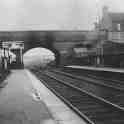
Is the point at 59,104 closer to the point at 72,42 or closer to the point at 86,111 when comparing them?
the point at 86,111

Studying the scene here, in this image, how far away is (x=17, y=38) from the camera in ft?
156

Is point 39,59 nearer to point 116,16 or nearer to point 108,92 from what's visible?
point 116,16

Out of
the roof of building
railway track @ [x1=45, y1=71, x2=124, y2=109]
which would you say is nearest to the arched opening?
the roof of building

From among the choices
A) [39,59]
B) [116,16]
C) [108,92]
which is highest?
[116,16]

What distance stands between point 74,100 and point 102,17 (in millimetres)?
51053

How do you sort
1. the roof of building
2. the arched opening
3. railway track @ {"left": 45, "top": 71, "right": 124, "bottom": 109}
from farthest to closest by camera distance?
the arched opening < the roof of building < railway track @ {"left": 45, "top": 71, "right": 124, "bottom": 109}

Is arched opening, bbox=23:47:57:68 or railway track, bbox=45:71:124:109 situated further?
arched opening, bbox=23:47:57:68

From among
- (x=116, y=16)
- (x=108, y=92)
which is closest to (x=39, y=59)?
(x=116, y=16)

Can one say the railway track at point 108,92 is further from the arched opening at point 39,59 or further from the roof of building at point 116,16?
the roof of building at point 116,16

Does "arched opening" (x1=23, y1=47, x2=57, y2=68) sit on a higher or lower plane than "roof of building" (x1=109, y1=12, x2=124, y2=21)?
lower

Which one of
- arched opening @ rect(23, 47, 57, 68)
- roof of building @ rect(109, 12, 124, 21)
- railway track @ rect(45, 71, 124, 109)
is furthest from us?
arched opening @ rect(23, 47, 57, 68)

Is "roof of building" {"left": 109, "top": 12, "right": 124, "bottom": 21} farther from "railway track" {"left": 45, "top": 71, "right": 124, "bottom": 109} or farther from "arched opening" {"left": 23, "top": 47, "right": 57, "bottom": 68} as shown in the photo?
"railway track" {"left": 45, "top": 71, "right": 124, "bottom": 109}

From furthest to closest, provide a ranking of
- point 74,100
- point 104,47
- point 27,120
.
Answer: point 104,47 → point 74,100 → point 27,120

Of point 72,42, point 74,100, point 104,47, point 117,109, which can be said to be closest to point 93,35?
point 72,42
